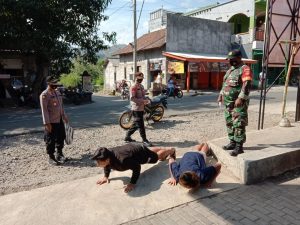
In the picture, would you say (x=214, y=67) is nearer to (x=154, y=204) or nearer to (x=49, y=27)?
(x=49, y=27)

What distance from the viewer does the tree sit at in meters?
13.1

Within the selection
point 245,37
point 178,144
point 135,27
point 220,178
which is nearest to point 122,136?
point 178,144

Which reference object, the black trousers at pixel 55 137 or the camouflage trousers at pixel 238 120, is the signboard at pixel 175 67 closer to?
the black trousers at pixel 55 137

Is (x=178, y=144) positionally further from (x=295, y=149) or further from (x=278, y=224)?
(x=278, y=224)

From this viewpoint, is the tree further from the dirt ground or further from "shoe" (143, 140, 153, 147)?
"shoe" (143, 140, 153, 147)

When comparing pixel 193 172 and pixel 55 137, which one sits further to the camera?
pixel 55 137

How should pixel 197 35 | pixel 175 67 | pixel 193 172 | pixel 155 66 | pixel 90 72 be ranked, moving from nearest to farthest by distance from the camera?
1. pixel 193 172
2. pixel 175 67
3. pixel 197 35
4. pixel 155 66
5. pixel 90 72

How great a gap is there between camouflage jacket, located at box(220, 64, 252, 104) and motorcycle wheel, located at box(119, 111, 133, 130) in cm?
381

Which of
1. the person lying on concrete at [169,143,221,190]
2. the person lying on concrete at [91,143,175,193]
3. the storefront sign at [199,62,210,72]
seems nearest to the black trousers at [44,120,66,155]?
the person lying on concrete at [91,143,175,193]

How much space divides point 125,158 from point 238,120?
1881 mm

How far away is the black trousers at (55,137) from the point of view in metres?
5.49

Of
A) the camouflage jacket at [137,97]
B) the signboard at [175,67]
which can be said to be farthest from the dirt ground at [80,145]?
the signboard at [175,67]

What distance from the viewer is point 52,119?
17.8 ft

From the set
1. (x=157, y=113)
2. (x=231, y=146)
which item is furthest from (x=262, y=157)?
(x=157, y=113)
